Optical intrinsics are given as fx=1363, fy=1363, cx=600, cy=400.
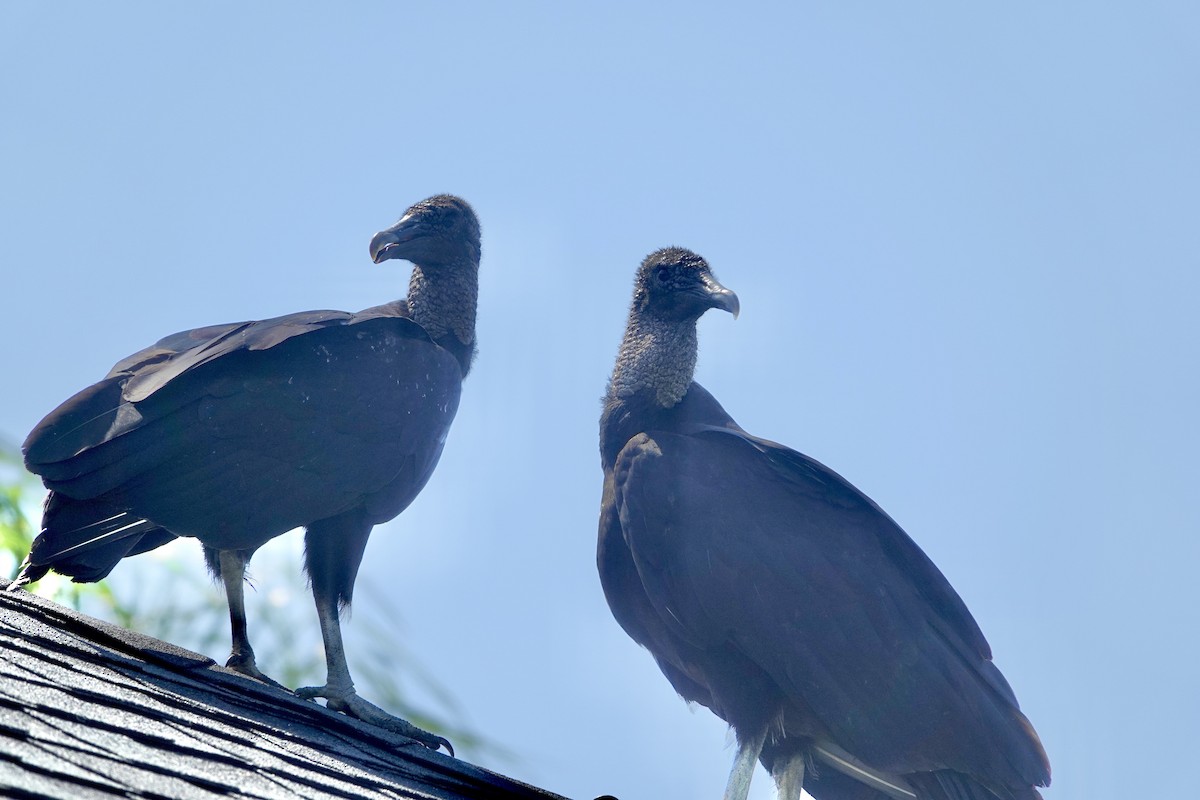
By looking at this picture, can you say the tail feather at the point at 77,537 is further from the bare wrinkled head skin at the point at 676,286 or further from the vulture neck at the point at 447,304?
the bare wrinkled head skin at the point at 676,286

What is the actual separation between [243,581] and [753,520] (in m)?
1.42

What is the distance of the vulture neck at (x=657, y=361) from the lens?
14.5 ft

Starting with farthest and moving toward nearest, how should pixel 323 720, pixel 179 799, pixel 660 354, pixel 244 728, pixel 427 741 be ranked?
pixel 660 354 < pixel 427 741 < pixel 323 720 < pixel 244 728 < pixel 179 799

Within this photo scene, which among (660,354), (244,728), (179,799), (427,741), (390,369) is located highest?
(660,354)

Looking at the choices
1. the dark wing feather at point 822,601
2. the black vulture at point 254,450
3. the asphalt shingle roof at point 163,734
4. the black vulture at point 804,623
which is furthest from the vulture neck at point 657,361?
the asphalt shingle roof at point 163,734

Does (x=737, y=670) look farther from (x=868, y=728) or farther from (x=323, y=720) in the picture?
(x=323, y=720)

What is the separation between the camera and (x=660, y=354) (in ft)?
14.7

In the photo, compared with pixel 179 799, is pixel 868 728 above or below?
above

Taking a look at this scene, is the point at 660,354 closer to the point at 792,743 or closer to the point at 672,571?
the point at 672,571

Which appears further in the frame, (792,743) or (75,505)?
(792,743)

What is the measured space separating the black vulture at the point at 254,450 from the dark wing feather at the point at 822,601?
0.70 meters

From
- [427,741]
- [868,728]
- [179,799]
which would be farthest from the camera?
[868,728]

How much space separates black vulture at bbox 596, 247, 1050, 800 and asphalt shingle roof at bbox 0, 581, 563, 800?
1107 mm

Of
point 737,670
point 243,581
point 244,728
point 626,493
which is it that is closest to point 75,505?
point 243,581
